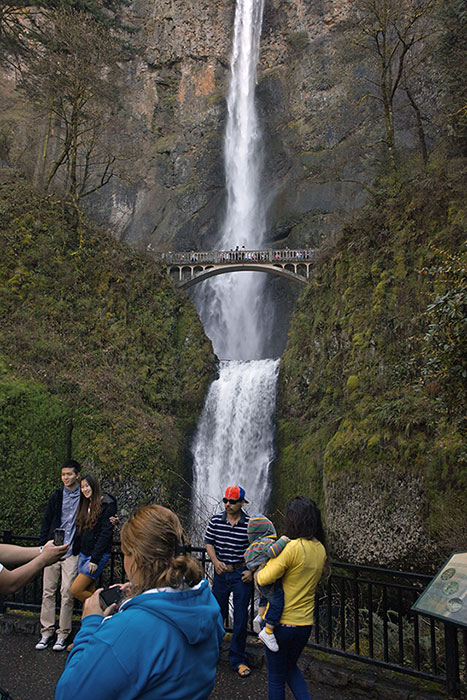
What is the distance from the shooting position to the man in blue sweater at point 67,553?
4.96m

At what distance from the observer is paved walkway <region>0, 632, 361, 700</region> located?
164 inches

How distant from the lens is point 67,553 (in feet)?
16.7

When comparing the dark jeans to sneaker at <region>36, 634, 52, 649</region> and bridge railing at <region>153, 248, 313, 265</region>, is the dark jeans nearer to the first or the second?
sneaker at <region>36, 634, 52, 649</region>

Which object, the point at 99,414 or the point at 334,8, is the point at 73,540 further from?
the point at 334,8

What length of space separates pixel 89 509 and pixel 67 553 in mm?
631

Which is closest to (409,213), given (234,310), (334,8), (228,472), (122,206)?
(228,472)

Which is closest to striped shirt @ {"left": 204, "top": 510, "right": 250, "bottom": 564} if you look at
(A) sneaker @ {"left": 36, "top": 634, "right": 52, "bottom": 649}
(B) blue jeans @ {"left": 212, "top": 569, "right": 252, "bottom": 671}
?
(B) blue jeans @ {"left": 212, "top": 569, "right": 252, "bottom": 671}

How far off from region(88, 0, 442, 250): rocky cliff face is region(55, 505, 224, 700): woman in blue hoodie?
3241 centimetres

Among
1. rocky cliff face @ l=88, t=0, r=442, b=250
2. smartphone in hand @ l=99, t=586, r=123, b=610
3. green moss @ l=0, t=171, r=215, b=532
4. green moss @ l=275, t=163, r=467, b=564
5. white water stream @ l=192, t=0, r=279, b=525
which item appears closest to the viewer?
smartphone in hand @ l=99, t=586, r=123, b=610

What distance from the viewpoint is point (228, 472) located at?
733 inches

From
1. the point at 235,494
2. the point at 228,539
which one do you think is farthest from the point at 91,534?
the point at 235,494

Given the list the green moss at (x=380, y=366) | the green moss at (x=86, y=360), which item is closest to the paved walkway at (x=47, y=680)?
the green moss at (x=380, y=366)

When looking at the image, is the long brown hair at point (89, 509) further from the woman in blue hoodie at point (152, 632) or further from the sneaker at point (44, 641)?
the woman in blue hoodie at point (152, 632)

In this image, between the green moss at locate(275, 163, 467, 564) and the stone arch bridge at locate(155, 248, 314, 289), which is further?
the stone arch bridge at locate(155, 248, 314, 289)
